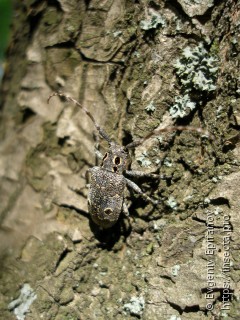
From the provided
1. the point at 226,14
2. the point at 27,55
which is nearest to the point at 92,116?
the point at 27,55

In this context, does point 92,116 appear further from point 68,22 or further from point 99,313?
point 99,313

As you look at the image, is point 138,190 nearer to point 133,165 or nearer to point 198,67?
point 133,165

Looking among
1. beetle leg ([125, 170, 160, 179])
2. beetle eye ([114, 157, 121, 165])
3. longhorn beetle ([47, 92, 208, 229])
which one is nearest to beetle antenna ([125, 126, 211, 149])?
longhorn beetle ([47, 92, 208, 229])

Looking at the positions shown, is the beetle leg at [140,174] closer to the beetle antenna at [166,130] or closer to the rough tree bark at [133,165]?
the rough tree bark at [133,165]

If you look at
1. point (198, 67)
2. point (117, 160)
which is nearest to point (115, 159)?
point (117, 160)

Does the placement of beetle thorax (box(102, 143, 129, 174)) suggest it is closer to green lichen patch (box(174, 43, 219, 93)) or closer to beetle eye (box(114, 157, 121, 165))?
beetle eye (box(114, 157, 121, 165))

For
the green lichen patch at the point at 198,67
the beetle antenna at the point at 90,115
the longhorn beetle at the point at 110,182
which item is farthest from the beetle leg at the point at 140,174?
the green lichen patch at the point at 198,67
